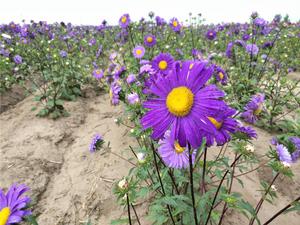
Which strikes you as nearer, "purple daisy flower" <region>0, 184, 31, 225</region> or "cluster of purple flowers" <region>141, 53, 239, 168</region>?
"cluster of purple flowers" <region>141, 53, 239, 168</region>

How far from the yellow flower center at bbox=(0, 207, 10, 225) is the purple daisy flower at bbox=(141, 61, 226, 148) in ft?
2.39

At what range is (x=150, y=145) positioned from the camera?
188cm

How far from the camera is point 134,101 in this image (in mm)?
1804

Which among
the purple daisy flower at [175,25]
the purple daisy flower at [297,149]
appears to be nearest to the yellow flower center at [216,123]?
the purple daisy flower at [297,149]

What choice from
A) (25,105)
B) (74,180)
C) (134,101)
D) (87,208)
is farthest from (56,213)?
(25,105)

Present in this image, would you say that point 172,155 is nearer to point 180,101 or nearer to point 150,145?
point 150,145

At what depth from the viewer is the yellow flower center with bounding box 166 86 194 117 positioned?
100 centimetres

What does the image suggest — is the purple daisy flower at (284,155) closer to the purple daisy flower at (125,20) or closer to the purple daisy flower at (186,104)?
the purple daisy flower at (186,104)

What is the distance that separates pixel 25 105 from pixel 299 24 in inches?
466

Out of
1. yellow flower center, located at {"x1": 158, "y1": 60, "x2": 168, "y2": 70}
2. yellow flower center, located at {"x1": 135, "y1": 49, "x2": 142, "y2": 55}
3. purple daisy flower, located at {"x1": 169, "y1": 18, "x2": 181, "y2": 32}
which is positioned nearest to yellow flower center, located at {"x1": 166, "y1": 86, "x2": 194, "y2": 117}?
yellow flower center, located at {"x1": 158, "y1": 60, "x2": 168, "y2": 70}

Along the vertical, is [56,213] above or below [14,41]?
below

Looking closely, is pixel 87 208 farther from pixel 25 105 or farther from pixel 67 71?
pixel 67 71

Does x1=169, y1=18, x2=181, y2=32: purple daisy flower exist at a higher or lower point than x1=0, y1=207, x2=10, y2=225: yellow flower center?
higher

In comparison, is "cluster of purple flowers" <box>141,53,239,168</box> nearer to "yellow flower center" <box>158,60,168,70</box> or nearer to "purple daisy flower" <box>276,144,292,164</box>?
"purple daisy flower" <box>276,144,292,164</box>
